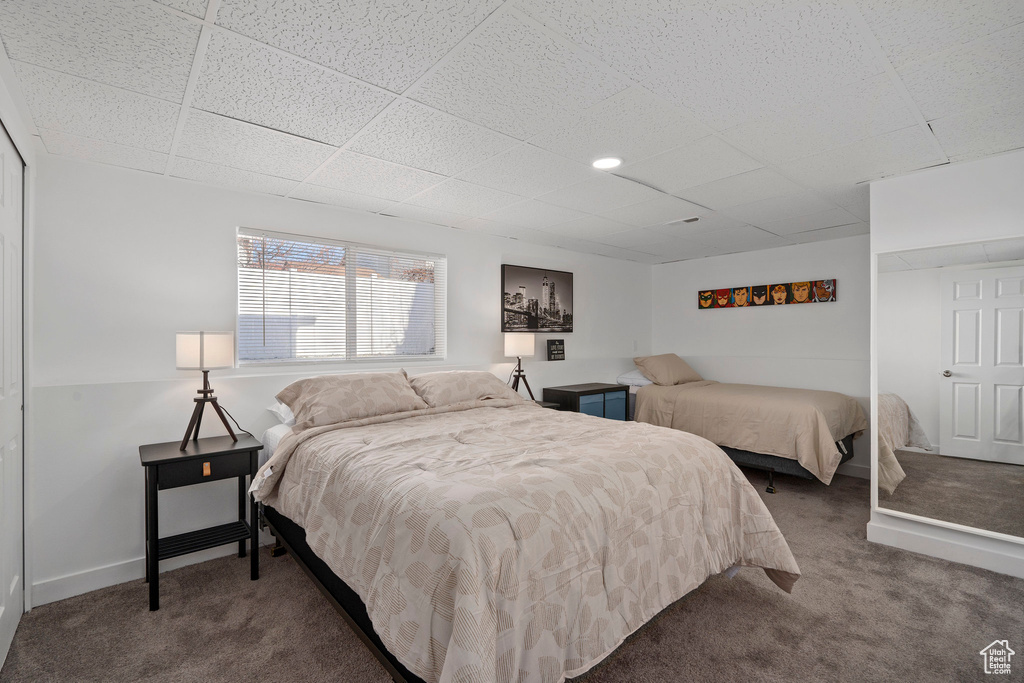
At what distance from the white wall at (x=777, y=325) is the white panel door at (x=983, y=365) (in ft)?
5.46

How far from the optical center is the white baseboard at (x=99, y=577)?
96.0 inches

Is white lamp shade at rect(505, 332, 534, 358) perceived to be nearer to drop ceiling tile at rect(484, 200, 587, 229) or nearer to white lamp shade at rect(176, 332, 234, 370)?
drop ceiling tile at rect(484, 200, 587, 229)

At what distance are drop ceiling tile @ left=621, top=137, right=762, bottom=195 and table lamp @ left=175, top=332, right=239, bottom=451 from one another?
254 cm

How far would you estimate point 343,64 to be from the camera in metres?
1.69

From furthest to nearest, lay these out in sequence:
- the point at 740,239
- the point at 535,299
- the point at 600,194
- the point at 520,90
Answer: the point at 535,299, the point at 740,239, the point at 600,194, the point at 520,90

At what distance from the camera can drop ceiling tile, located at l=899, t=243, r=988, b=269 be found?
2730mm

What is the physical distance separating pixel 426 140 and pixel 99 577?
298 centimetres

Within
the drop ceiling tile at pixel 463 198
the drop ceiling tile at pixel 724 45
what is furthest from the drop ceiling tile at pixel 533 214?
the drop ceiling tile at pixel 724 45

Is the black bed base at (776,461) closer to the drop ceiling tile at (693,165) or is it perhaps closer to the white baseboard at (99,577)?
the drop ceiling tile at (693,165)

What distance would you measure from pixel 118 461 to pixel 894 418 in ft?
15.7

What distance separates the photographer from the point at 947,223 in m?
2.81

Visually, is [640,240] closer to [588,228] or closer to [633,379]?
[588,228]

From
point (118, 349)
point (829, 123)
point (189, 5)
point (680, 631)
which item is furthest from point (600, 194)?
→ point (118, 349)

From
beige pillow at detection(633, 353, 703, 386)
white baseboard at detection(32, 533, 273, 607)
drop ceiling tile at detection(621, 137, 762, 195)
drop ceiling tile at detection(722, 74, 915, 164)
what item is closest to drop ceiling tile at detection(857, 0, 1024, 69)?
drop ceiling tile at detection(722, 74, 915, 164)
